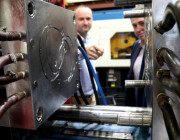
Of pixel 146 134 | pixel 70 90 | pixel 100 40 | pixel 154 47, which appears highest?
pixel 100 40

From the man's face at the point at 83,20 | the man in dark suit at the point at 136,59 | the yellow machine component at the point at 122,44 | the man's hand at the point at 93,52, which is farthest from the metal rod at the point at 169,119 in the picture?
the yellow machine component at the point at 122,44

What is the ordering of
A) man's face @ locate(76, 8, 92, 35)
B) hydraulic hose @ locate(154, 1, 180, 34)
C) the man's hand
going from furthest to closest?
man's face @ locate(76, 8, 92, 35) → the man's hand → hydraulic hose @ locate(154, 1, 180, 34)

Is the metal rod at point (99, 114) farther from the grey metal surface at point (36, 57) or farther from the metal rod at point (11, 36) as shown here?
the metal rod at point (11, 36)

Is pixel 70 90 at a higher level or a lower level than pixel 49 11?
lower

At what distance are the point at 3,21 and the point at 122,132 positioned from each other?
404 millimetres

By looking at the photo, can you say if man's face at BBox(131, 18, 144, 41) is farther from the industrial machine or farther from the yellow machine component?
the industrial machine

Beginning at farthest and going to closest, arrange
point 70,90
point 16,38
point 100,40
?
point 100,40
point 70,90
point 16,38

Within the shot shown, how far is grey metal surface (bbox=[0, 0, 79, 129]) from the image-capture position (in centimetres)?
28

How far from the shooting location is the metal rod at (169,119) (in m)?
0.23

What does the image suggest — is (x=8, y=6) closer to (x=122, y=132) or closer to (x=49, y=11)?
(x=49, y=11)

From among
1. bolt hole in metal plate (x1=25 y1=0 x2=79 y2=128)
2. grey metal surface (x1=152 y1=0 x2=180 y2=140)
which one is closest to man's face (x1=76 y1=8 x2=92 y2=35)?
bolt hole in metal plate (x1=25 y1=0 x2=79 y2=128)

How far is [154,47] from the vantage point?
1.02 feet

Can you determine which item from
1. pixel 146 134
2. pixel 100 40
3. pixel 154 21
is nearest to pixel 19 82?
pixel 154 21

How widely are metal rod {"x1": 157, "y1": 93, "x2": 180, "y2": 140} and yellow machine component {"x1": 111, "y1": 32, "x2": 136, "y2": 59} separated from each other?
1.80 meters
